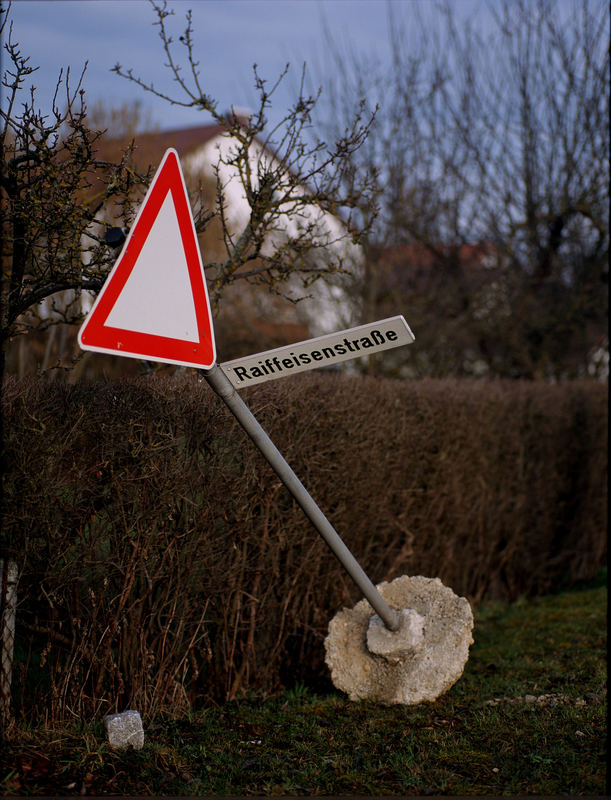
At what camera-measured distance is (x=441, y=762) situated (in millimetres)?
3422

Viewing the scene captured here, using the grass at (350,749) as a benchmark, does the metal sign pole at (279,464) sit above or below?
above

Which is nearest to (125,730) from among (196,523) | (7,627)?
(7,627)

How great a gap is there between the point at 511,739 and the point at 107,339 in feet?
8.17

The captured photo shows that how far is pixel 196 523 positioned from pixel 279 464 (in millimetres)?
765

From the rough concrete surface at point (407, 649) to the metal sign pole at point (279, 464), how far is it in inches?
16.0

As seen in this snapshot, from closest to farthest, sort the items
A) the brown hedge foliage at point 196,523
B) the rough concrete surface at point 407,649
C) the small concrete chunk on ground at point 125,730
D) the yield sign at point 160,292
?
the yield sign at point 160,292 → the small concrete chunk on ground at point 125,730 → the brown hedge foliage at point 196,523 → the rough concrete surface at point 407,649

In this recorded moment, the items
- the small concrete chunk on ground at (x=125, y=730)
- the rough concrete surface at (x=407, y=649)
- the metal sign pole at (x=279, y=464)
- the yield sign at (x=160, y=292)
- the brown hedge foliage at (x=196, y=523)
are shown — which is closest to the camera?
the yield sign at (x=160, y=292)

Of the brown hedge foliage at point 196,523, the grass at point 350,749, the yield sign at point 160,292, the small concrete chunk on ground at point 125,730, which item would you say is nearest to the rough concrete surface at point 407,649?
the grass at point 350,749

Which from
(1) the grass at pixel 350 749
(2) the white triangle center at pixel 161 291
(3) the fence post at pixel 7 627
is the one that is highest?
(2) the white triangle center at pixel 161 291

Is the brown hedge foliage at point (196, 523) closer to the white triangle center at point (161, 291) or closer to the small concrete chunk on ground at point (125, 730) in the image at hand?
the small concrete chunk on ground at point (125, 730)

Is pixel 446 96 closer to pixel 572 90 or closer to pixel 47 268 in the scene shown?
pixel 572 90

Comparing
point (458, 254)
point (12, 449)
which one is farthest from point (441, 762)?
point (458, 254)

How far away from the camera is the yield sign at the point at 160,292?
9.24 feet

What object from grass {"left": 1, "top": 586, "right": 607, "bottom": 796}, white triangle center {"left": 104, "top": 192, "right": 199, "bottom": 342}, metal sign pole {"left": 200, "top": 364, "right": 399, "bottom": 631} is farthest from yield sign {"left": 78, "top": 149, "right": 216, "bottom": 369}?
grass {"left": 1, "top": 586, "right": 607, "bottom": 796}
